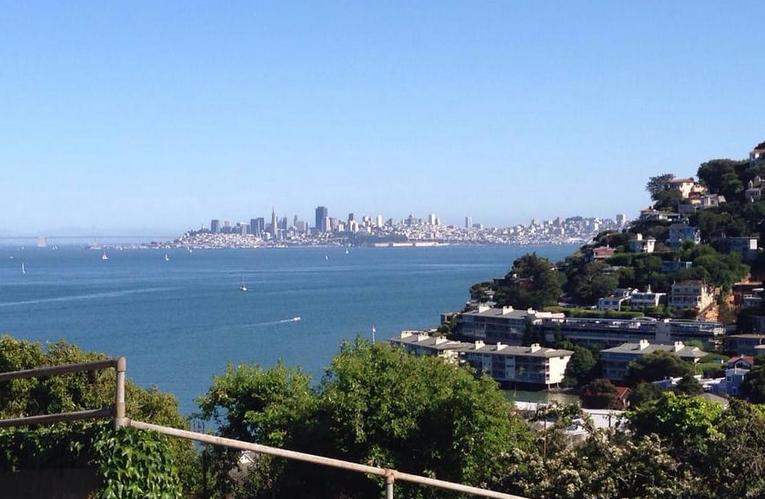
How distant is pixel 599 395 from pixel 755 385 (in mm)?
4165

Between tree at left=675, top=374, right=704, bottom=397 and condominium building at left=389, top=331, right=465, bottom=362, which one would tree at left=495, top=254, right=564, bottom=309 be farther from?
tree at left=675, top=374, right=704, bottom=397

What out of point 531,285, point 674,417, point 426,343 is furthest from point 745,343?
point 674,417

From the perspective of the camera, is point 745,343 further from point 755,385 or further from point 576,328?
point 755,385

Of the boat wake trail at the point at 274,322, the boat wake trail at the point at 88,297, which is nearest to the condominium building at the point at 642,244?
the boat wake trail at the point at 274,322

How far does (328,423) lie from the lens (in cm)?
696

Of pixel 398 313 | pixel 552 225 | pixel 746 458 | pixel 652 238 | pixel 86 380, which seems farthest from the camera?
pixel 552 225

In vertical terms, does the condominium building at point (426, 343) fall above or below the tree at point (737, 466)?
below

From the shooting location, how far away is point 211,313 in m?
43.7

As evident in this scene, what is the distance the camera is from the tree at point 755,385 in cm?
2086

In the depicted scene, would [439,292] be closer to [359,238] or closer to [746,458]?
[746,458]

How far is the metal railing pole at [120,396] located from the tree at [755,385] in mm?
20122

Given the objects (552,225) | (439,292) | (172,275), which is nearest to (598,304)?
(439,292)

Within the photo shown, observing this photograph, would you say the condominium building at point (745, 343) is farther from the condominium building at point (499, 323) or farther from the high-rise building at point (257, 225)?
the high-rise building at point (257, 225)

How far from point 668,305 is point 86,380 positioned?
86.3 feet
